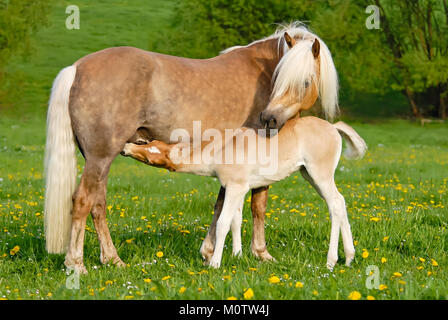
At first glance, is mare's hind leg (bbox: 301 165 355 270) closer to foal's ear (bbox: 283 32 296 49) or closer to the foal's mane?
the foal's mane

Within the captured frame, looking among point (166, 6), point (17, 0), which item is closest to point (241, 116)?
point (17, 0)

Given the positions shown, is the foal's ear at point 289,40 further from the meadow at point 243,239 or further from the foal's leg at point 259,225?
the meadow at point 243,239

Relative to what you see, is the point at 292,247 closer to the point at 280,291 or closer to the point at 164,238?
the point at 164,238

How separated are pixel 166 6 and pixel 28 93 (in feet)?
62.7

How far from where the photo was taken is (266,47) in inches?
241

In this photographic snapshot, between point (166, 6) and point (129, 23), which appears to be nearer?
point (129, 23)

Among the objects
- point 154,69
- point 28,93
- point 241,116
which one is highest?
point 154,69

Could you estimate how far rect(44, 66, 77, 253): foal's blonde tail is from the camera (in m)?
5.48

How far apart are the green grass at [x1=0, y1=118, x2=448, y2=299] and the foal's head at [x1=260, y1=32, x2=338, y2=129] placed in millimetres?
1486

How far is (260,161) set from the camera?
Result: 551 centimetres

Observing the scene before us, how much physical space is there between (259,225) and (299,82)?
176cm

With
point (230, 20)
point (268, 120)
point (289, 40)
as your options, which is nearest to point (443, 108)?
point (230, 20)

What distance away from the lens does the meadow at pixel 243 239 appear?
425 cm

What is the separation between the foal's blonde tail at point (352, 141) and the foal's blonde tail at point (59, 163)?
9.10ft
